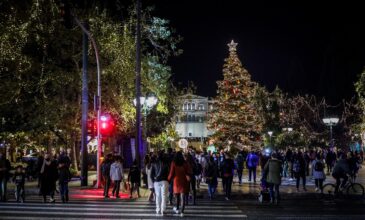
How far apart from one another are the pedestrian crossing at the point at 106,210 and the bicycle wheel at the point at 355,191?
5565 millimetres

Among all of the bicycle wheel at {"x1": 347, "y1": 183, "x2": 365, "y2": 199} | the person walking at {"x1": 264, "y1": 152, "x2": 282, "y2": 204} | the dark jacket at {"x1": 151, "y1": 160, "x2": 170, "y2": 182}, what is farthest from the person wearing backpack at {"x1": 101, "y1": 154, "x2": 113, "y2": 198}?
the bicycle wheel at {"x1": 347, "y1": 183, "x2": 365, "y2": 199}

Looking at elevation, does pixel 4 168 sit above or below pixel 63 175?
above

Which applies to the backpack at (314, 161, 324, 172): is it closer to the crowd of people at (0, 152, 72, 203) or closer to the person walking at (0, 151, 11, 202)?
the crowd of people at (0, 152, 72, 203)

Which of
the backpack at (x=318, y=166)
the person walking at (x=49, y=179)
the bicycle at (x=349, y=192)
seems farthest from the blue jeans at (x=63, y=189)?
the backpack at (x=318, y=166)

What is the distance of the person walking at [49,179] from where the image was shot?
17703mm

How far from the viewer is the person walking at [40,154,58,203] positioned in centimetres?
1770

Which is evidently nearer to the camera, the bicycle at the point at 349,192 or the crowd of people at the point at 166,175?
the crowd of people at the point at 166,175

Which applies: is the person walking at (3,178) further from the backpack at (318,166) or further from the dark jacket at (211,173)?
the backpack at (318,166)

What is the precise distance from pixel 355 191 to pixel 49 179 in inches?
474

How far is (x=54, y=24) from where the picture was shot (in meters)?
28.6

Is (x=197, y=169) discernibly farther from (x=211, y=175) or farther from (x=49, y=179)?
(x=49, y=179)

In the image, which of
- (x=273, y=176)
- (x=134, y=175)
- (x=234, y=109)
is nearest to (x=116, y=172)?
(x=134, y=175)

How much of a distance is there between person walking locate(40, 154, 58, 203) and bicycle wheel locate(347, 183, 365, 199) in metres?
11.3

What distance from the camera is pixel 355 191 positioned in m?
20.8
